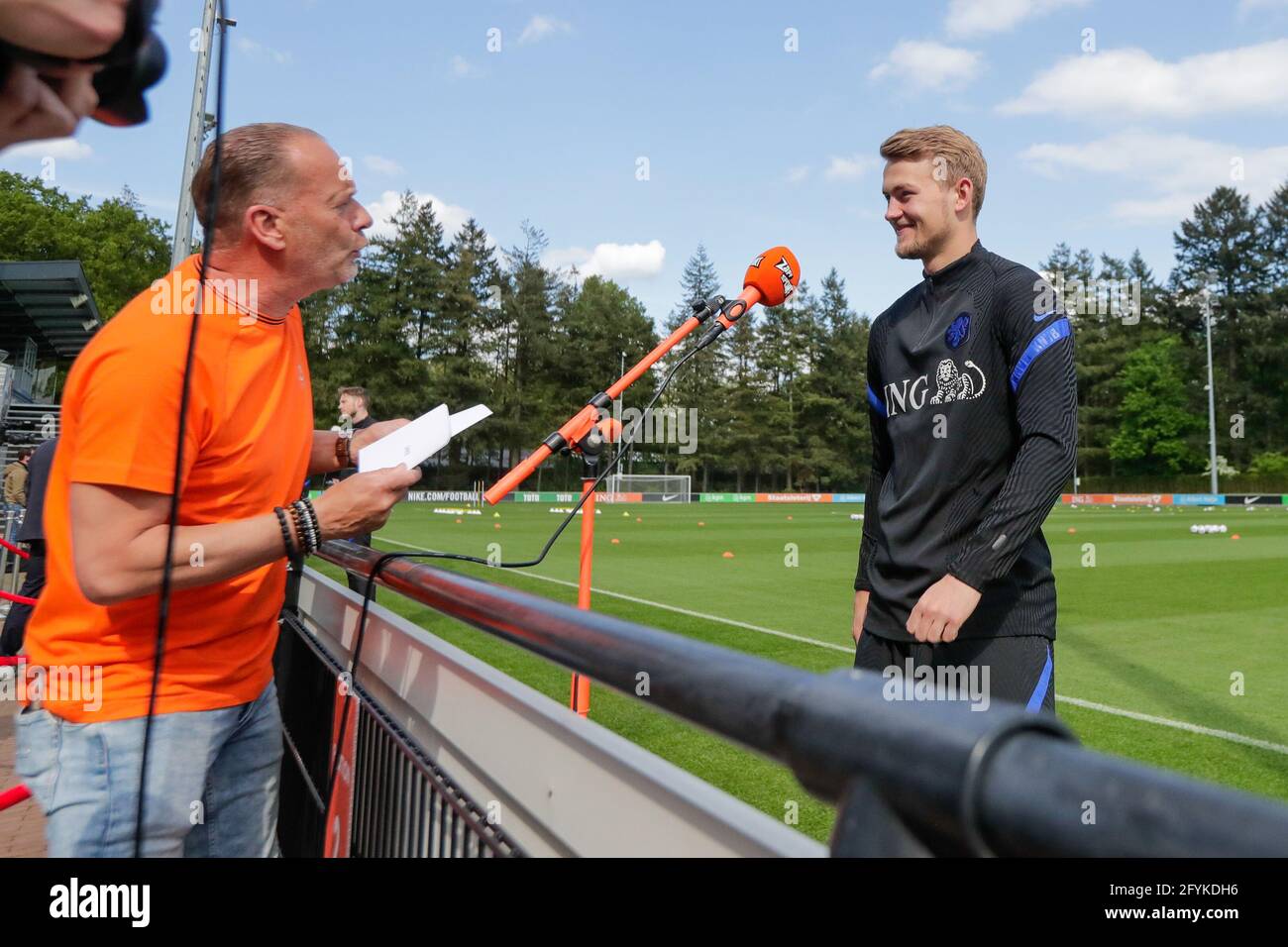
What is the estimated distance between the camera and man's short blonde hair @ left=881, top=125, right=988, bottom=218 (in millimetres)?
2701

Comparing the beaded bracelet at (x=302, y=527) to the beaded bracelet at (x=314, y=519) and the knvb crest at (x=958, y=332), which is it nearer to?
the beaded bracelet at (x=314, y=519)

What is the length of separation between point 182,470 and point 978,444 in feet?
6.24

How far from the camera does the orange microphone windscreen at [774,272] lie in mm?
3924

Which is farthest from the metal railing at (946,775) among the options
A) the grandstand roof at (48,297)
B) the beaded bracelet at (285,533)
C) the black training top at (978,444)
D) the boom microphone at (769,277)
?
the grandstand roof at (48,297)

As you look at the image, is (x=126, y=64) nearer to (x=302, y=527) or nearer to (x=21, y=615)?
(x=302, y=527)

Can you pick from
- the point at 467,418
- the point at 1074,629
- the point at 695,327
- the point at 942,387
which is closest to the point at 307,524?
the point at 467,418

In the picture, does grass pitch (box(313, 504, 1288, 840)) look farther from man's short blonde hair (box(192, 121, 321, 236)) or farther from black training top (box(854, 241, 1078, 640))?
man's short blonde hair (box(192, 121, 321, 236))

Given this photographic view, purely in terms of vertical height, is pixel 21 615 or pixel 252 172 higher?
pixel 252 172

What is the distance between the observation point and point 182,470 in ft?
5.02

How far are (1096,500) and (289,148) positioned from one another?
70.7m

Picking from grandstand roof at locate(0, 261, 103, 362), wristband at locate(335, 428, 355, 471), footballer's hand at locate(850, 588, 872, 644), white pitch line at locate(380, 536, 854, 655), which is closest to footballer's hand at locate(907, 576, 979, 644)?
footballer's hand at locate(850, 588, 872, 644)

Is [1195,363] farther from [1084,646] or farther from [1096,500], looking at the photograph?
[1084,646]
